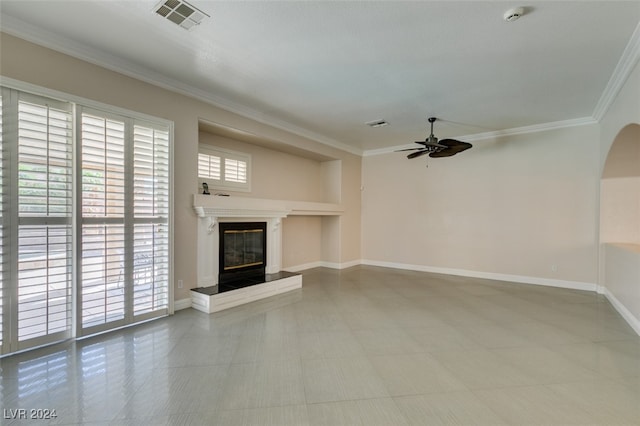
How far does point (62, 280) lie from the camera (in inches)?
117

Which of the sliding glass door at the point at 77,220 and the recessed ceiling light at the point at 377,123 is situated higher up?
the recessed ceiling light at the point at 377,123

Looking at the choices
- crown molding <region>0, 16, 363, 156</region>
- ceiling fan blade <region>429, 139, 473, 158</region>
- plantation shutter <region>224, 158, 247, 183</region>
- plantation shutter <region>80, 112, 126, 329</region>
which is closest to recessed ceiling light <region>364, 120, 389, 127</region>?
ceiling fan blade <region>429, 139, 473, 158</region>

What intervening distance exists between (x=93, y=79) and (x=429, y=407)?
14.7 ft

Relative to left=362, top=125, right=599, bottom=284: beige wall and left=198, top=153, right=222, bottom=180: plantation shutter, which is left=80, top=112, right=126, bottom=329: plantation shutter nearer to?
left=198, top=153, right=222, bottom=180: plantation shutter

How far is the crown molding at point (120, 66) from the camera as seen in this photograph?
2.74 meters

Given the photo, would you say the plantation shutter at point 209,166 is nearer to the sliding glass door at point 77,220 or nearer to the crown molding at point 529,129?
the sliding glass door at point 77,220

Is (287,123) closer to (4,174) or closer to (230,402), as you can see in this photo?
(4,174)

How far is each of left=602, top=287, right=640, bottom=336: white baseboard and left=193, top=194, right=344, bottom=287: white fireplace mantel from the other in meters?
5.00

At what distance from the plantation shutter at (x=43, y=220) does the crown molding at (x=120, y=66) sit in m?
0.56

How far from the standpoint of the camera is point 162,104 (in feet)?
12.6

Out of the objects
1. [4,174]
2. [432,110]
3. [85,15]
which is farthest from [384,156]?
[4,174]

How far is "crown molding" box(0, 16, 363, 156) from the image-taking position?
108 inches

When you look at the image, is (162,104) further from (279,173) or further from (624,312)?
(624,312)

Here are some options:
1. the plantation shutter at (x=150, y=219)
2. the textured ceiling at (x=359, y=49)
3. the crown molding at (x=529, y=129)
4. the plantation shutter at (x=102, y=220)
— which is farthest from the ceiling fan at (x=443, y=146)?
the plantation shutter at (x=102, y=220)
